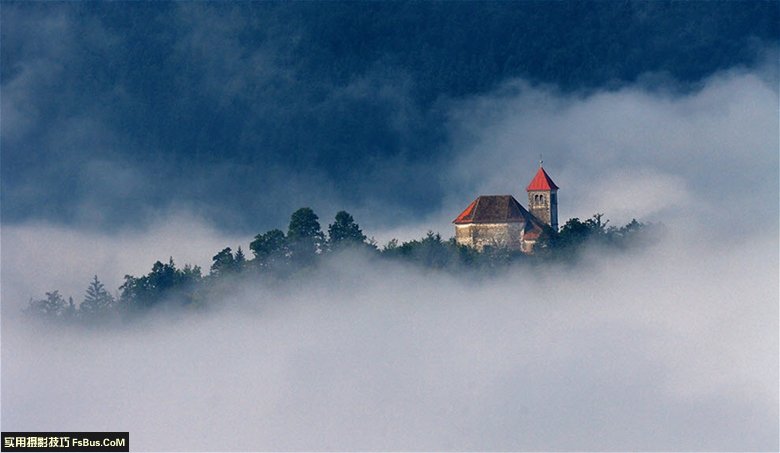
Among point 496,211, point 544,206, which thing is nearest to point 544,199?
point 544,206

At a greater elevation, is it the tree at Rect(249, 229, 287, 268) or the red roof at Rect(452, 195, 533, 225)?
the red roof at Rect(452, 195, 533, 225)

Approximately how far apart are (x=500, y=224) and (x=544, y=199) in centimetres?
429

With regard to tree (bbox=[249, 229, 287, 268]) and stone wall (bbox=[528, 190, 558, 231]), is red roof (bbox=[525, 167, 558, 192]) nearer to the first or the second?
stone wall (bbox=[528, 190, 558, 231])

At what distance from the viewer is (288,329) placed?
146 metres

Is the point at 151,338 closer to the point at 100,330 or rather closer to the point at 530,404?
the point at 100,330

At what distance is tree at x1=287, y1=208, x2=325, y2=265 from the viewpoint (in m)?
151

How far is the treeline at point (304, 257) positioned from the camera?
487 feet

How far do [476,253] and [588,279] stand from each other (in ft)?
26.0

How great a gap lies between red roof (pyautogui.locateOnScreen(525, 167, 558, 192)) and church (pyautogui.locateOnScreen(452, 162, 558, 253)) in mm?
1613

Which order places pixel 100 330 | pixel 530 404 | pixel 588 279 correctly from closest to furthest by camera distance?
pixel 530 404 → pixel 588 279 → pixel 100 330

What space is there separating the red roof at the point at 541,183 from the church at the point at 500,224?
1.61 metres

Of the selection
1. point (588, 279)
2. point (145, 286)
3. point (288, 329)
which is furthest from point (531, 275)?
point (145, 286)

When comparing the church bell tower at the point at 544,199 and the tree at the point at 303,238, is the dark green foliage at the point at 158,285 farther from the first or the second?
the church bell tower at the point at 544,199

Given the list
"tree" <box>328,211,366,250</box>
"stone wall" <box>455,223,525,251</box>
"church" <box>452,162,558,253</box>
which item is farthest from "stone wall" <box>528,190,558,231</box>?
"tree" <box>328,211,366,250</box>
